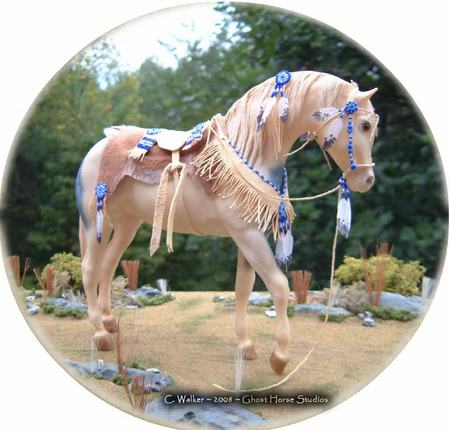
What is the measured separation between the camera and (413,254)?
7.14 ft

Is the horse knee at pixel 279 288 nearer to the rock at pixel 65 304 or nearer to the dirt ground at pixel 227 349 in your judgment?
the dirt ground at pixel 227 349

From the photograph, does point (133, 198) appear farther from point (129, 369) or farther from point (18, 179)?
point (129, 369)

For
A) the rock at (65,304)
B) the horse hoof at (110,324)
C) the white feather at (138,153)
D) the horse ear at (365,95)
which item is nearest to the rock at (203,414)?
the horse hoof at (110,324)

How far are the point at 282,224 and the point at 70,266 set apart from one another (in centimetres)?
70

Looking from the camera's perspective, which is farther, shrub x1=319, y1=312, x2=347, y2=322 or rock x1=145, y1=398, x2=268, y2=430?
shrub x1=319, y1=312, x2=347, y2=322

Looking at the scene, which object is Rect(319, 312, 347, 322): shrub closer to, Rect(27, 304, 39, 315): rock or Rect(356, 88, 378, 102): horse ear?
Rect(356, 88, 378, 102): horse ear

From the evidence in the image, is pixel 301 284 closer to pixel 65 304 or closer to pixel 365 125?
pixel 365 125

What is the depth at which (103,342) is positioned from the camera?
220cm

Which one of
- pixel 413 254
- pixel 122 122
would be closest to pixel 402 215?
pixel 413 254

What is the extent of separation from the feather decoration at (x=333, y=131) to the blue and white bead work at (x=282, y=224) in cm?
16

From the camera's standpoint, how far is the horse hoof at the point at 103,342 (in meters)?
2.19

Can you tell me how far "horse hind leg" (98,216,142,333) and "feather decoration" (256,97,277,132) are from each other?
→ 510 millimetres

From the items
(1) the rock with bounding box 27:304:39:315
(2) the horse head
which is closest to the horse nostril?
(2) the horse head

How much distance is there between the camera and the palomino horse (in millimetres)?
2016
